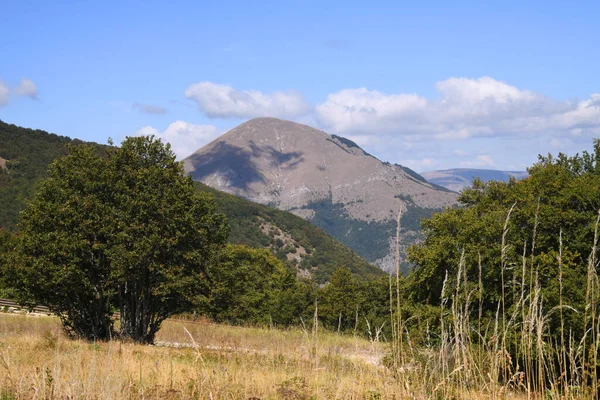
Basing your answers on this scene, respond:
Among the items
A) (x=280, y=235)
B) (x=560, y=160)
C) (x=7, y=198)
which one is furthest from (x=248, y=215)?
(x=560, y=160)

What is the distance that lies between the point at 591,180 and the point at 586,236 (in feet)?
9.18

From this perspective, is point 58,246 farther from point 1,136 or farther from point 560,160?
point 1,136

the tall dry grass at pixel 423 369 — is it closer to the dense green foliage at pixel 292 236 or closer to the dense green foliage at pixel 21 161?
the dense green foliage at pixel 21 161

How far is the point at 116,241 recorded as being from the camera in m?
17.1

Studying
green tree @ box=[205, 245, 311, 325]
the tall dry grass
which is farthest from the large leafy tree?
the tall dry grass

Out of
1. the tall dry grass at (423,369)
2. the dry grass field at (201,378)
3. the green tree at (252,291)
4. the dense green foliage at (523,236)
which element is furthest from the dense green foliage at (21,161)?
the tall dry grass at (423,369)

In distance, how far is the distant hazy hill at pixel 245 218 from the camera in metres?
97.8

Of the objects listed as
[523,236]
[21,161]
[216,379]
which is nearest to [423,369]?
[216,379]

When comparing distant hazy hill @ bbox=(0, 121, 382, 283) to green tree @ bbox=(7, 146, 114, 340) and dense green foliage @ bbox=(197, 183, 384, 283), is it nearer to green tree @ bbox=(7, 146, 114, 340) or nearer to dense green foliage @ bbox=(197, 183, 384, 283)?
dense green foliage @ bbox=(197, 183, 384, 283)

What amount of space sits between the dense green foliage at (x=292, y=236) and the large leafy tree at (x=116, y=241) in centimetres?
11847

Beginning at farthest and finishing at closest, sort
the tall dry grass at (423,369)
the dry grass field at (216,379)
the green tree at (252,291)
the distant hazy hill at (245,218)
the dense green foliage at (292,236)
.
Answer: the dense green foliage at (292,236)
the distant hazy hill at (245,218)
the green tree at (252,291)
the dry grass field at (216,379)
the tall dry grass at (423,369)

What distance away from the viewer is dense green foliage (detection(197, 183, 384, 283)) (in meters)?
148

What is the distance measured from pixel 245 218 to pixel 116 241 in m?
151

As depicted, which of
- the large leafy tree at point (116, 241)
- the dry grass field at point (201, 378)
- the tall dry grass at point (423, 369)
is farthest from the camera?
the large leafy tree at point (116, 241)
